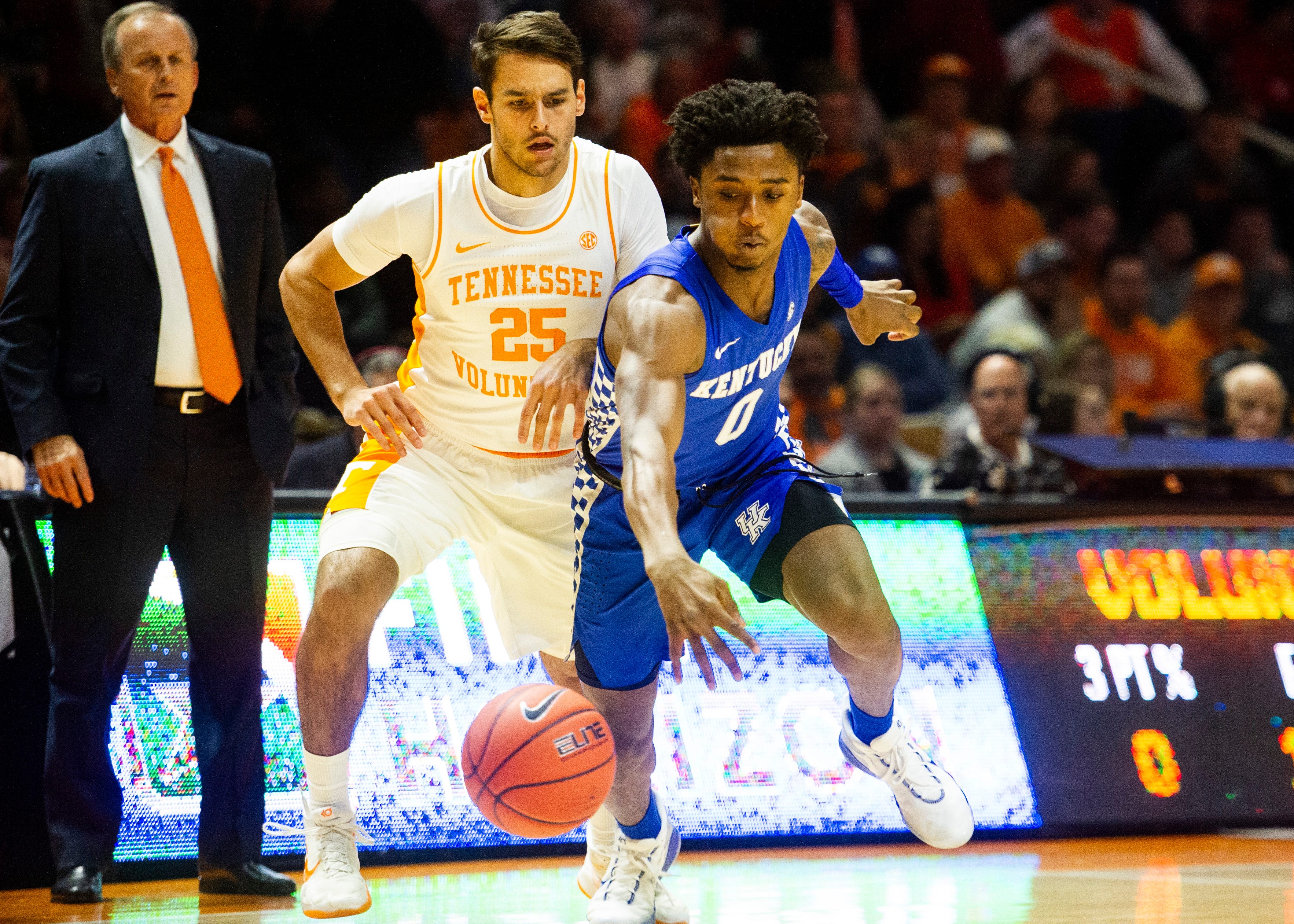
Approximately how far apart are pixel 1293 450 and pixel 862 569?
334cm

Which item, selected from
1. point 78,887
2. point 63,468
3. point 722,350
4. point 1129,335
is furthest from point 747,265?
point 1129,335

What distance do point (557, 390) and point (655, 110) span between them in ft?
19.2

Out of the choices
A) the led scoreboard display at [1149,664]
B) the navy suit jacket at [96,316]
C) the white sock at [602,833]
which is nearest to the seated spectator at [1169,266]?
the led scoreboard display at [1149,664]

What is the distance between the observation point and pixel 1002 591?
596 centimetres

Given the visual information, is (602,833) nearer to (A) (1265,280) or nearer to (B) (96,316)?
(B) (96,316)

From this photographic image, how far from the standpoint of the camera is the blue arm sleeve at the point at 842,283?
15.1 feet

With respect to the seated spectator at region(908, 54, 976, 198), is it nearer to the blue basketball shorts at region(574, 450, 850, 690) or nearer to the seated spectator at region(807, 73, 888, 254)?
the seated spectator at region(807, 73, 888, 254)

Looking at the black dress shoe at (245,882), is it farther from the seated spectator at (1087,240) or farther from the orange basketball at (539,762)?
the seated spectator at (1087,240)

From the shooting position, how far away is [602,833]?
4824 mm

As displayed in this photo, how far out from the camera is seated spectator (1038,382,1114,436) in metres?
7.79

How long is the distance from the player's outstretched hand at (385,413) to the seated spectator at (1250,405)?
441cm

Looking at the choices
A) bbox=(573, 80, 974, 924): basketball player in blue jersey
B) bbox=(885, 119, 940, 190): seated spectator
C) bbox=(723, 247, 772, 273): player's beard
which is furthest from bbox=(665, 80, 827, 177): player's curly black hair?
bbox=(885, 119, 940, 190): seated spectator

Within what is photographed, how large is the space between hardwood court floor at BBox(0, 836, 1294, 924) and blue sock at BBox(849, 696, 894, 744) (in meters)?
0.57

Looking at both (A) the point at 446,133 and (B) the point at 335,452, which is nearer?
(B) the point at 335,452
